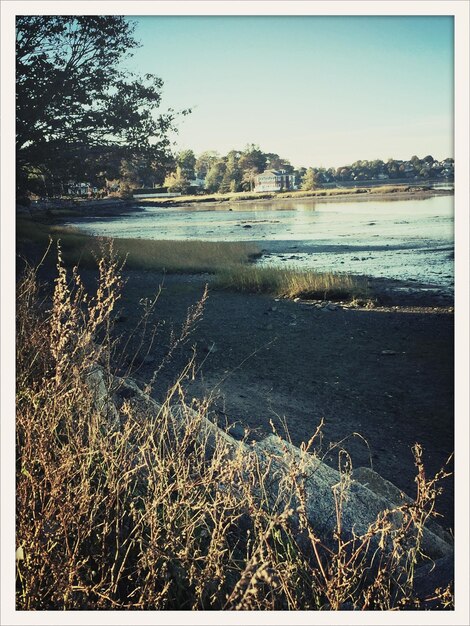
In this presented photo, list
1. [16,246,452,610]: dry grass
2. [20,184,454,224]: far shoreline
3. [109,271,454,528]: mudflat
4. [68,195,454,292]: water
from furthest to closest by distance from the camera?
[20,184,454,224]: far shoreline
[68,195,454,292]: water
[109,271,454,528]: mudflat
[16,246,452,610]: dry grass

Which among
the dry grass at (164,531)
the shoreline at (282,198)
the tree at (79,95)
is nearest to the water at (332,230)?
the shoreline at (282,198)

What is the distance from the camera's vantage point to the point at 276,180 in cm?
327

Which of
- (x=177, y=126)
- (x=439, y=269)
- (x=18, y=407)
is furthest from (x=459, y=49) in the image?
(x=18, y=407)

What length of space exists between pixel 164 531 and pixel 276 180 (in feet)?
5.82

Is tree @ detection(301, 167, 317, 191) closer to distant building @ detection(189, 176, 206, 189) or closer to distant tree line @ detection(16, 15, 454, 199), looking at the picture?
distant tree line @ detection(16, 15, 454, 199)

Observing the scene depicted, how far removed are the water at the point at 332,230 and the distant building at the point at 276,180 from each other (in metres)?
0.08

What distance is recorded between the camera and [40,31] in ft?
9.98

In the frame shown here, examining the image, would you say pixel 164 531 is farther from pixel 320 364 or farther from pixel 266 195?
pixel 266 195

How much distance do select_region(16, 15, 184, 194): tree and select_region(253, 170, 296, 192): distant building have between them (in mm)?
510

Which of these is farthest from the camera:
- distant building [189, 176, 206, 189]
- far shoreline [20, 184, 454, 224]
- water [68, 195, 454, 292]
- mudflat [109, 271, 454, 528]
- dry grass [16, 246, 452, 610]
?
distant building [189, 176, 206, 189]

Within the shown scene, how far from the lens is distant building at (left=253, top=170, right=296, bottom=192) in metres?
3.24

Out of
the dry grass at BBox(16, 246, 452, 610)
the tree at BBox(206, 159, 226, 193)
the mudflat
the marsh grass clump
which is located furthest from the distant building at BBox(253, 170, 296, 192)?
the dry grass at BBox(16, 246, 452, 610)

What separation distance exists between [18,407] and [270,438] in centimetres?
117

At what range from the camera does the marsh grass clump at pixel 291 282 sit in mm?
3133
